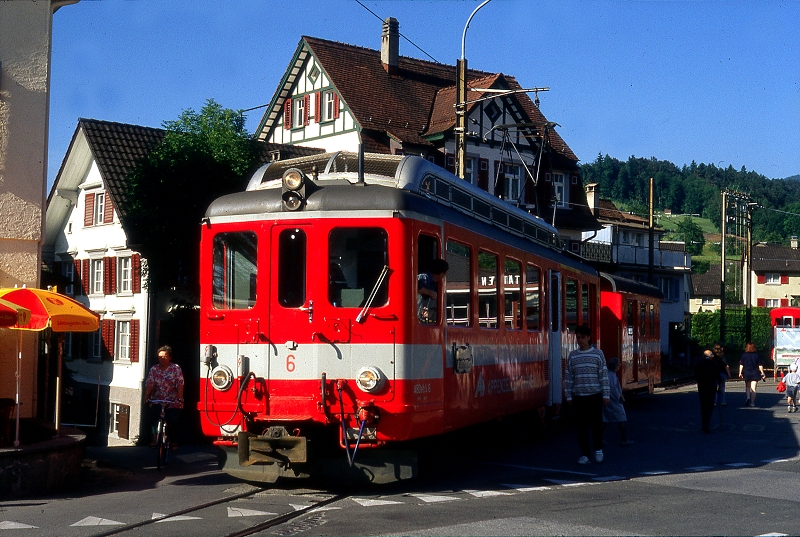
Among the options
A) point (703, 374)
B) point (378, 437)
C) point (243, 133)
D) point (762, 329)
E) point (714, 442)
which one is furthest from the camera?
point (762, 329)

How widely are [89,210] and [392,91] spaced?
14052 millimetres

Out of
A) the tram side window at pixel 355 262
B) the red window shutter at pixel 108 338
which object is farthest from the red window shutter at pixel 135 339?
the tram side window at pixel 355 262

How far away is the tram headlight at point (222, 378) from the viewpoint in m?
10.4

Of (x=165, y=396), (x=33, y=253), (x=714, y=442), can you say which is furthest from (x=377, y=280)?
(x=714, y=442)

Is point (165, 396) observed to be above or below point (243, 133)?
below

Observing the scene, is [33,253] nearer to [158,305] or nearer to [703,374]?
[703,374]

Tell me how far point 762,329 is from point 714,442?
55.5 metres

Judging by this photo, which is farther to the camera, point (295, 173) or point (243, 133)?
point (243, 133)

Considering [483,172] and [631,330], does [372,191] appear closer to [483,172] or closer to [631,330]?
[631,330]

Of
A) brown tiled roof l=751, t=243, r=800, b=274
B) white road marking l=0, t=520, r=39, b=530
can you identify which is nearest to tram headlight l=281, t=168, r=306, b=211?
white road marking l=0, t=520, r=39, b=530

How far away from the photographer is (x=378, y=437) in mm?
9977

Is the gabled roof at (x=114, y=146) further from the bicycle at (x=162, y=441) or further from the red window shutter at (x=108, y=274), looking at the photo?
the bicycle at (x=162, y=441)

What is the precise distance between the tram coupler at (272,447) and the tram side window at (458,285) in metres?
2.15

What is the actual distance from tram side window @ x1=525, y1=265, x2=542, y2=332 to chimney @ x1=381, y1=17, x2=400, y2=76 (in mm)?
27978
